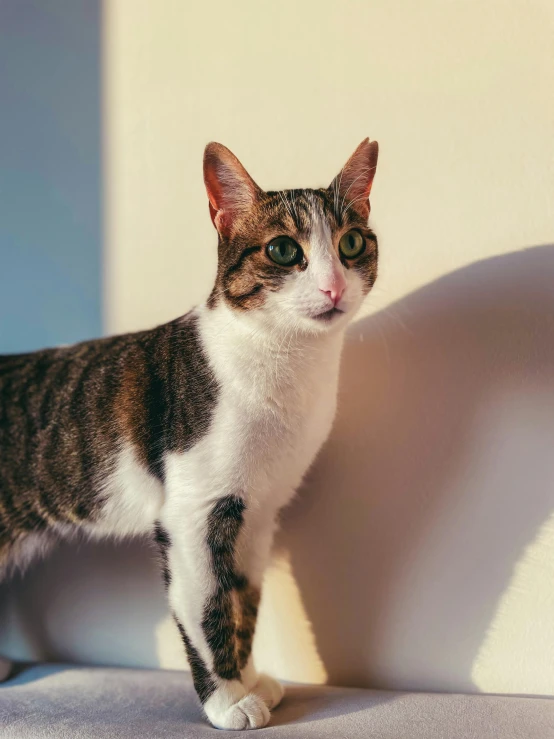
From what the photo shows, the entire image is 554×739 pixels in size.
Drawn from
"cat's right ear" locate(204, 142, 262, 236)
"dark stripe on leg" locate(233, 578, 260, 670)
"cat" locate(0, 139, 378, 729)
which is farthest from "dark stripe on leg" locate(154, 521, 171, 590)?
"cat's right ear" locate(204, 142, 262, 236)

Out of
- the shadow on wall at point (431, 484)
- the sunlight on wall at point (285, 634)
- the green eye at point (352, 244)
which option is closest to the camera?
the green eye at point (352, 244)

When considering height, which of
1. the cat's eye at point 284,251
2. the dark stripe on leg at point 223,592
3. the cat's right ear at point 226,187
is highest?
the cat's right ear at point 226,187

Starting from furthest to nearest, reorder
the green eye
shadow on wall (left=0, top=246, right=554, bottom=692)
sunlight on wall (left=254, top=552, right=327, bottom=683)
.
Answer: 1. sunlight on wall (left=254, top=552, right=327, bottom=683)
2. shadow on wall (left=0, top=246, right=554, bottom=692)
3. the green eye

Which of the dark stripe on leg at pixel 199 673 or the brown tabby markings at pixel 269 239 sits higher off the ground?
the brown tabby markings at pixel 269 239

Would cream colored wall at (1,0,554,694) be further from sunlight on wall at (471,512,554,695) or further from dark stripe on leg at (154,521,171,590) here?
dark stripe on leg at (154,521,171,590)

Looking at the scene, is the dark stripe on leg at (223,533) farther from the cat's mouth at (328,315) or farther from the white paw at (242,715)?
the cat's mouth at (328,315)

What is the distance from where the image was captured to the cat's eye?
3.50 ft

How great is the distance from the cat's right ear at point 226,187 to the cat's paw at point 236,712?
0.76m

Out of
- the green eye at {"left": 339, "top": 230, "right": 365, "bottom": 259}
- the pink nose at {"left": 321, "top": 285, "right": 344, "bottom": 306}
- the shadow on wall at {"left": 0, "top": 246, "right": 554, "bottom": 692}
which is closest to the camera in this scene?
the pink nose at {"left": 321, "top": 285, "right": 344, "bottom": 306}

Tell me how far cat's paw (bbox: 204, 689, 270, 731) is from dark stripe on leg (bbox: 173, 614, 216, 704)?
0.01m

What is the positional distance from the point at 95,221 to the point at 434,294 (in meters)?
0.81

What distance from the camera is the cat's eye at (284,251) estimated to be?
3.50 ft

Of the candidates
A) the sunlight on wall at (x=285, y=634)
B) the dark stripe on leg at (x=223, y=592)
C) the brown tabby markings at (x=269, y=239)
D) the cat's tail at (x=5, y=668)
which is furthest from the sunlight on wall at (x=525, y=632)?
the cat's tail at (x=5, y=668)

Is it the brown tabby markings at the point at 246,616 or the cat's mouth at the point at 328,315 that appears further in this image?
the brown tabby markings at the point at 246,616
